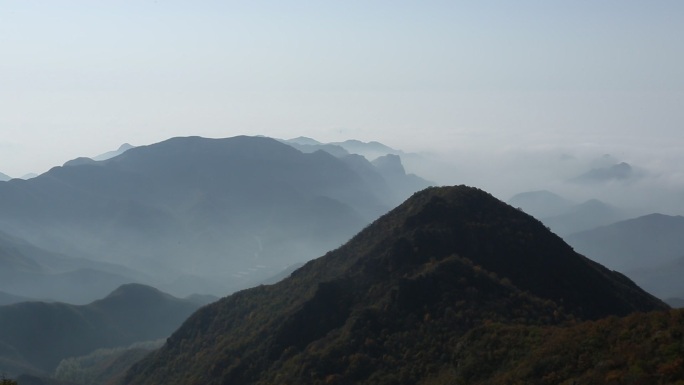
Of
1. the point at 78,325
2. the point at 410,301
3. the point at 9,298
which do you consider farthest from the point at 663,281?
the point at 410,301

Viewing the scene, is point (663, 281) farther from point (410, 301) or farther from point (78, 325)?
point (410, 301)

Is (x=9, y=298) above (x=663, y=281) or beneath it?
above

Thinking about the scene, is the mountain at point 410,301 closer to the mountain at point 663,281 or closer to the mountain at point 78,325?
the mountain at point 78,325

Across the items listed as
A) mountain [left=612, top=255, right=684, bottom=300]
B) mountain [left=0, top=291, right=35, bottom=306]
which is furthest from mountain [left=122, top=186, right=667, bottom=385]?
mountain [left=612, top=255, right=684, bottom=300]

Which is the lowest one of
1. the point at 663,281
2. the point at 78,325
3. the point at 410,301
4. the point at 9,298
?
the point at 78,325

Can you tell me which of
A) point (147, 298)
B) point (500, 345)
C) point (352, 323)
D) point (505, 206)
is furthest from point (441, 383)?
point (147, 298)

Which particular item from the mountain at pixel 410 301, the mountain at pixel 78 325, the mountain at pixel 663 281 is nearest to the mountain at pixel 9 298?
the mountain at pixel 78 325
